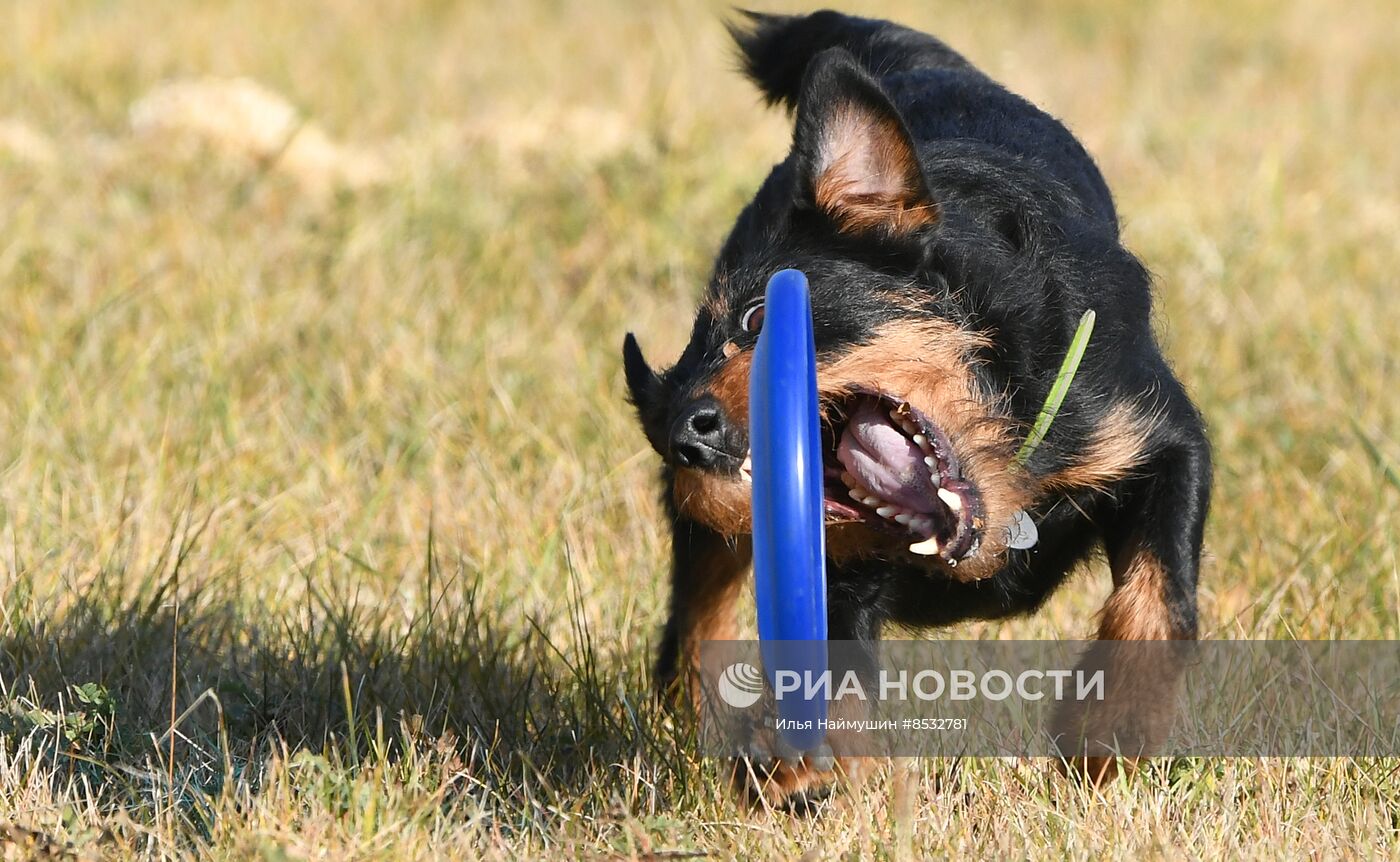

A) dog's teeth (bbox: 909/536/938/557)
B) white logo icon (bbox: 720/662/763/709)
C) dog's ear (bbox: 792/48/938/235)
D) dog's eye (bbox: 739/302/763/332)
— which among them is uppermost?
dog's ear (bbox: 792/48/938/235)

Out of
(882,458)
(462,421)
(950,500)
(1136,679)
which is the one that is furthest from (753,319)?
(462,421)

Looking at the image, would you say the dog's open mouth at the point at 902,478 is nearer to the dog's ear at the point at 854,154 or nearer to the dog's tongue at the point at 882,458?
the dog's tongue at the point at 882,458

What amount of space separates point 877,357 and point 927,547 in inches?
13.4

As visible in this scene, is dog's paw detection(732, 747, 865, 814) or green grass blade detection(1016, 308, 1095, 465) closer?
green grass blade detection(1016, 308, 1095, 465)

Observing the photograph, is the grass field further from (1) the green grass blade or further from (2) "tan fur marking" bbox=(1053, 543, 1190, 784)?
(1) the green grass blade

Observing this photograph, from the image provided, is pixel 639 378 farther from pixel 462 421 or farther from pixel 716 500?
pixel 462 421

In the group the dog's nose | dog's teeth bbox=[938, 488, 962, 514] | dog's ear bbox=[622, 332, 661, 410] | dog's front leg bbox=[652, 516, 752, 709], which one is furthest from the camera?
dog's front leg bbox=[652, 516, 752, 709]

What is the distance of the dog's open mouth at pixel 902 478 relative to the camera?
2.92 m

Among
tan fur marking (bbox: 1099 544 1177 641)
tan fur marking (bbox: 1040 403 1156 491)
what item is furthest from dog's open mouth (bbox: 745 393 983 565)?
tan fur marking (bbox: 1099 544 1177 641)

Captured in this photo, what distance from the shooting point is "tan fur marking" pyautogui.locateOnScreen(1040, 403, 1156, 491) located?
3145mm

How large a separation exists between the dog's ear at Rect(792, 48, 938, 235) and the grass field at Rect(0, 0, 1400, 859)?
1.01 metres

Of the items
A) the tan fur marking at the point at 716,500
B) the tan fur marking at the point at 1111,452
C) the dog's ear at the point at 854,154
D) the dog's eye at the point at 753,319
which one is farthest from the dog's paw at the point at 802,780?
the dog's ear at the point at 854,154

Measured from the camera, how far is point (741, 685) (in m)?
3.57

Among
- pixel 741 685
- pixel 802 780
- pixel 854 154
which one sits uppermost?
pixel 854 154
